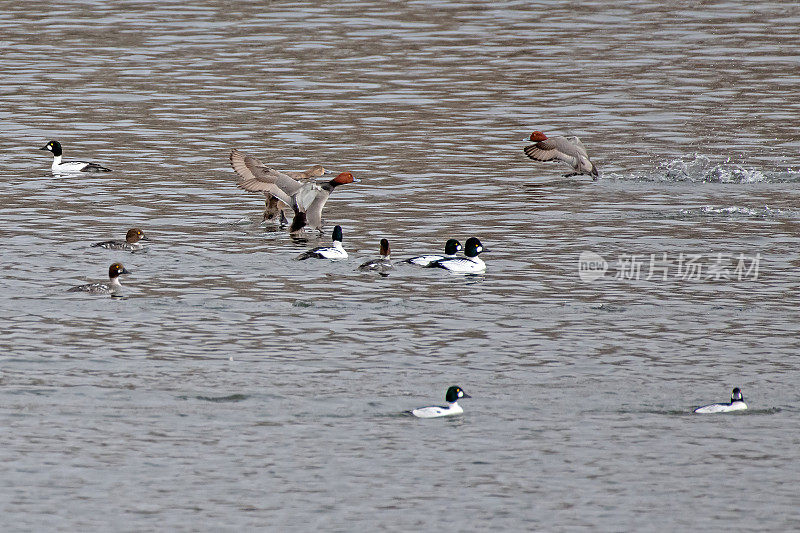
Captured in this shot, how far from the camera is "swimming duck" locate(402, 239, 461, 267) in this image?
23.9 meters

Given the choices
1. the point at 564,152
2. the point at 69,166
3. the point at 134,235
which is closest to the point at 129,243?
the point at 134,235

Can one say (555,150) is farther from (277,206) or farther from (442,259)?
(442,259)

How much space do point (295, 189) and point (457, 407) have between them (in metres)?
12.0

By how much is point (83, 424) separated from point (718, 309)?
9.66 metres

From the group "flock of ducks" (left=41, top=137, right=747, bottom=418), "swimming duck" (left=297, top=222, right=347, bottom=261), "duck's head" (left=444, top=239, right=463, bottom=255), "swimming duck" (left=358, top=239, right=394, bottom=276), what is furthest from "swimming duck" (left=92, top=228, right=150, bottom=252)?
"duck's head" (left=444, top=239, right=463, bottom=255)

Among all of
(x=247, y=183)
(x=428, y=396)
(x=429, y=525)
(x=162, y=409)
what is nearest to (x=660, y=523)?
(x=429, y=525)

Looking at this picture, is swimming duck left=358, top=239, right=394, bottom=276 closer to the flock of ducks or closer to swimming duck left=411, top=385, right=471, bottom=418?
the flock of ducks

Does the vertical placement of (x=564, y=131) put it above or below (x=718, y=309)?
above

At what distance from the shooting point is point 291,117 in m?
39.9

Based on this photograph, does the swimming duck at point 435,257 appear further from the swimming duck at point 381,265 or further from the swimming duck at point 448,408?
the swimming duck at point 448,408

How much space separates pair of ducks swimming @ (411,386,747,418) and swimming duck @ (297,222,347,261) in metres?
8.10

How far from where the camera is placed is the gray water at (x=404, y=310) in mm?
14664

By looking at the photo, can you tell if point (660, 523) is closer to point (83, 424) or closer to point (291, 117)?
point (83, 424)
